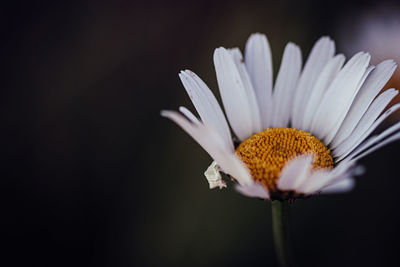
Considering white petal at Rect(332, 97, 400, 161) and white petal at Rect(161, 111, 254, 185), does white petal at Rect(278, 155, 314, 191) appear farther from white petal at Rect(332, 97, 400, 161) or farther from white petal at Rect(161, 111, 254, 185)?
white petal at Rect(332, 97, 400, 161)

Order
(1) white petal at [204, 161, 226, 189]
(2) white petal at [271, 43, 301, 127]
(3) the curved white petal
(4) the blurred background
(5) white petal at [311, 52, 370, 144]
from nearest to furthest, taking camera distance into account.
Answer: (3) the curved white petal → (1) white petal at [204, 161, 226, 189] → (5) white petal at [311, 52, 370, 144] → (2) white petal at [271, 43, 301, 127] → (4) the blurred background

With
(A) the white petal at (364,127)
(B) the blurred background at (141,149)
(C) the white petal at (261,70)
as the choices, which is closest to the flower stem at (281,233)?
(A) the white petal at (364,127)

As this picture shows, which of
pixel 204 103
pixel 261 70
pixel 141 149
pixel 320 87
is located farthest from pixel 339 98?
pixel 141 149

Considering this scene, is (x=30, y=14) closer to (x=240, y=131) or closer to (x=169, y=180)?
(x=169, y=180)

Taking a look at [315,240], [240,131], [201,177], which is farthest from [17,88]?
[315,240]

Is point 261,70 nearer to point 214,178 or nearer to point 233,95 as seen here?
point 233,95

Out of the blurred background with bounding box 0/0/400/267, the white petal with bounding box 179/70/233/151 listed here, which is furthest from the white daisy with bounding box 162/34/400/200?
the blurred background with bounding box 0/0/400/267
